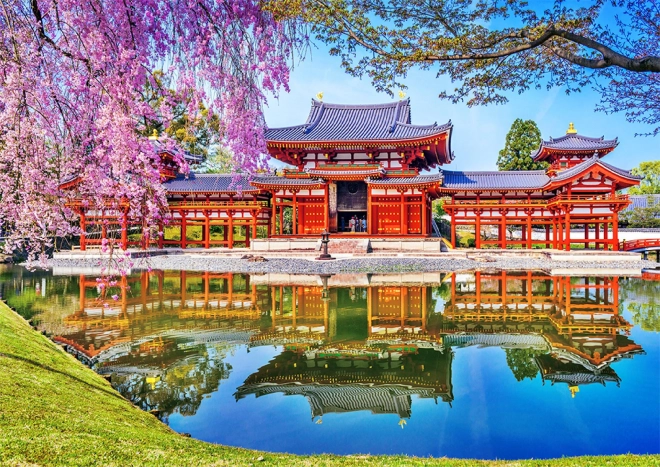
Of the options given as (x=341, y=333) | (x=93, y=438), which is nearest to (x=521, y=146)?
(x=341, y=333)

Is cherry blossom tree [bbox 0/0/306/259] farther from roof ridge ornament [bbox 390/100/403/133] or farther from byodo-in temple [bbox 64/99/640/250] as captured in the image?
roof ridge ornament [bbox 390/100/403/133]

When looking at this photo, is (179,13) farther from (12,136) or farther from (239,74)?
(12,136)

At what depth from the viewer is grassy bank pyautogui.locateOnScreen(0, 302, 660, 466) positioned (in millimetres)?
3018

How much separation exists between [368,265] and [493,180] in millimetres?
11680

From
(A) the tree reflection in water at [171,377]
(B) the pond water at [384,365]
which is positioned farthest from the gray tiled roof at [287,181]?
(A) the tree reflection in water at [171,377]

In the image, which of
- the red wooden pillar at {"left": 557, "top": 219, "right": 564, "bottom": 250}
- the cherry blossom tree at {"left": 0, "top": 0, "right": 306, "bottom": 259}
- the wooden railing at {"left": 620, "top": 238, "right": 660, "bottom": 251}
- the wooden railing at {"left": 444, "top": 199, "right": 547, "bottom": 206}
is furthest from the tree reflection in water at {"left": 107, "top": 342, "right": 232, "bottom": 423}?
the wooden railing at {"left": 620, "top": 238, "right": 660, "bottom": 251}

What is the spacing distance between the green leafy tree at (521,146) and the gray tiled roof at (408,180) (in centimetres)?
1925

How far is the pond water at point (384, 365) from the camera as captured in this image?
15.1ft

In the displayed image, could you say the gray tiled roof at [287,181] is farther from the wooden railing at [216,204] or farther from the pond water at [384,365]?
the pond water at [384,365]

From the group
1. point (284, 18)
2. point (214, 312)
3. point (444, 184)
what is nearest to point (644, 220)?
point (444, 184)

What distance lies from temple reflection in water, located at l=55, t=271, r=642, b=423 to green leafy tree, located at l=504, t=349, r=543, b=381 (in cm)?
2

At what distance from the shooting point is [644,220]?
34.1m

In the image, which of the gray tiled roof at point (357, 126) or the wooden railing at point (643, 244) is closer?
the wooden railing at point (643, 244)

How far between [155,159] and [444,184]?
79.0 ft
